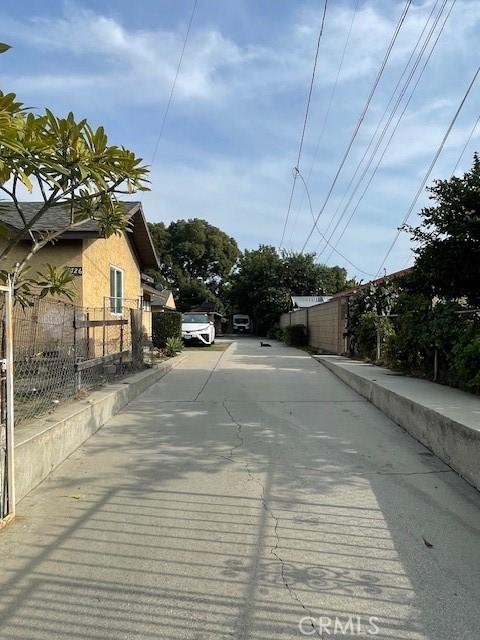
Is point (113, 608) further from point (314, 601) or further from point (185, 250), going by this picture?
point (185, 250)

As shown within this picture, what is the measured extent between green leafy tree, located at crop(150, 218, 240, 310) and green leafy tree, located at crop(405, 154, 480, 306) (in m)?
49.1

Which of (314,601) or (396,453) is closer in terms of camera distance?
(314,601)

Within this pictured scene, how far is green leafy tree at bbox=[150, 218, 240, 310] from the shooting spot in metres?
60.1

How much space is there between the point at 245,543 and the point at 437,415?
10.7ft

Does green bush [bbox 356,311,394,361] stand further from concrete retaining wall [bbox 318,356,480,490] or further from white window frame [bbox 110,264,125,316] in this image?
white window frame [bbox 110,264,125,316]

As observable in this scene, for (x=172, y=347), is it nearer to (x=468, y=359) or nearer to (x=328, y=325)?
(x=328, y=325)

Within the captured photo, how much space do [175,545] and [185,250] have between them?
57321 millimetres

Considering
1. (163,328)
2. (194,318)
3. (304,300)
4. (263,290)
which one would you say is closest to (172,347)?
(163,328)

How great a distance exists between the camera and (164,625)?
114 inches

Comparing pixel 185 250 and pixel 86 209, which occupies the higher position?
pixel 185 250

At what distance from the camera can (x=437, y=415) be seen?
628cm

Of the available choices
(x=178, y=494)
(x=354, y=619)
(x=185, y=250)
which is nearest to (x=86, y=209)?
(x=178, y=494)

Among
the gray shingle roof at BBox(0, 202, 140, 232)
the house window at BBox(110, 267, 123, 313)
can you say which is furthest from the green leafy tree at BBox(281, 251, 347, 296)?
the gray shingle roof at BBox(0, 202, 140, 232)

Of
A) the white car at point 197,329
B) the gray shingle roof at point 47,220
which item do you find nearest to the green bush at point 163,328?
the white car at point 197,329
